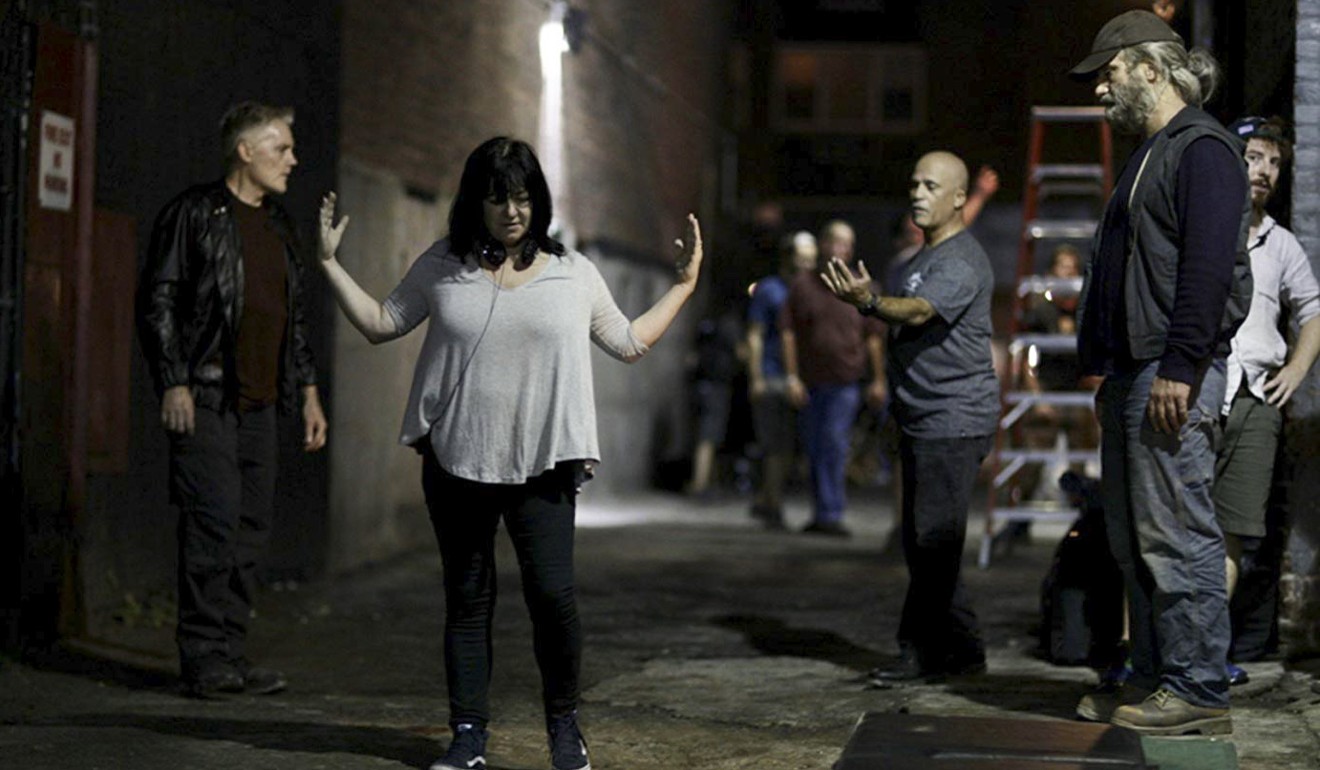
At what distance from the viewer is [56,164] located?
8.80 m

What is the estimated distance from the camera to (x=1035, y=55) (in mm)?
37406

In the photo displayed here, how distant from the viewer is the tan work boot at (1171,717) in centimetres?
641

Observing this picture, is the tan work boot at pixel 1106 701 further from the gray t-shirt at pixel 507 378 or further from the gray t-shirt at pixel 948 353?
the gray t-shirt at pixel 507 378

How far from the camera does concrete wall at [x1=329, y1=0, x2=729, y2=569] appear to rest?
12484 mm

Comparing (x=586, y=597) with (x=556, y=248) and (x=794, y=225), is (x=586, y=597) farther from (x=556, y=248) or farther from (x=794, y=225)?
(x=794, y=225)

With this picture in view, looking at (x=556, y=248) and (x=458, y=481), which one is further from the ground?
(x=556, y=248)

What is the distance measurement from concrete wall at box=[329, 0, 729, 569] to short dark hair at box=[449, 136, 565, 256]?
611cm

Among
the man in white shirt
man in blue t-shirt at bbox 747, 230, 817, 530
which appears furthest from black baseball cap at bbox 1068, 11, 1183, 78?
man in blue t-shirt at bbox 747, 230, 817, 530

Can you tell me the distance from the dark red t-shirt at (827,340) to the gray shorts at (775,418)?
973 mm

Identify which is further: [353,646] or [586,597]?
[586,597]

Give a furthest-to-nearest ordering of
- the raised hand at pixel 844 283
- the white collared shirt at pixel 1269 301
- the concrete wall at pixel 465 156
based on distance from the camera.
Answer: the concrete wall at pixel 465 156 < the white collared shirt at pixel 1269 301 < the raised hand at pixel 844 283

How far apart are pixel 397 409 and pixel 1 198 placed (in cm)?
512

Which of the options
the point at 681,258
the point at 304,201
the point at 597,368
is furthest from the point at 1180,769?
the point at 597,368

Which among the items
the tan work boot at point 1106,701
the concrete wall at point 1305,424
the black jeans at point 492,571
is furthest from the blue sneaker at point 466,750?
the concrete wall at point 1305,424
